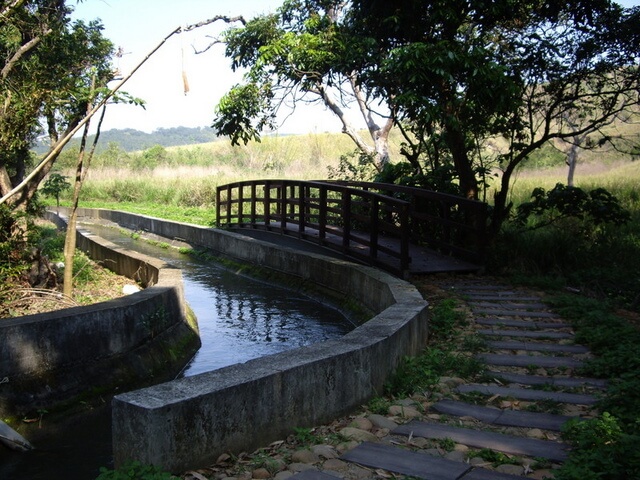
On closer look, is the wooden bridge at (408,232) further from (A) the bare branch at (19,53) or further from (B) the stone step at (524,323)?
(A) the bare branch at (19,53)

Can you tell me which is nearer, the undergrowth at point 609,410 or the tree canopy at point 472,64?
the undergrowth at point 609,410

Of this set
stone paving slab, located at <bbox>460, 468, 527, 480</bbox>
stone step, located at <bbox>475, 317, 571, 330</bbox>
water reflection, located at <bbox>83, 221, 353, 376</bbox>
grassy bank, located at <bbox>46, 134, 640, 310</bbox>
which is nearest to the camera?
stone paving slab, located at <bbox>460, 468, 527, 480</bbox>

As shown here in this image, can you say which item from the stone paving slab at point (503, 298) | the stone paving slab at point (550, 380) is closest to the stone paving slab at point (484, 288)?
the stone paving slab at point (503, 298)

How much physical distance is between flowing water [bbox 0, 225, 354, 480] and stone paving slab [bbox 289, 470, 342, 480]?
1.92 m

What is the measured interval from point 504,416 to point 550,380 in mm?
990

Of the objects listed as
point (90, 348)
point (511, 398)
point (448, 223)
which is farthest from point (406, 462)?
point (448, 223)

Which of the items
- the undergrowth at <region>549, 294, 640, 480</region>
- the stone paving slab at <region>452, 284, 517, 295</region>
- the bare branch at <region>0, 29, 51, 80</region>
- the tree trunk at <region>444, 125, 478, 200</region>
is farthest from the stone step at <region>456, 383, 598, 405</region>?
the tree trunk at <region>444, 125, 478, 200</region>

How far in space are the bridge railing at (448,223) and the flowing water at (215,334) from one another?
2110 mm

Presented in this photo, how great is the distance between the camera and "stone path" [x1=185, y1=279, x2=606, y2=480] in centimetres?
369

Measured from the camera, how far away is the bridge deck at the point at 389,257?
32.8ft

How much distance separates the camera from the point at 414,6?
10875 millimetres

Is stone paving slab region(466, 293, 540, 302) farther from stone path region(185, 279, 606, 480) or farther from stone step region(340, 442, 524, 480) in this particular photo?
stone step region(340, 442, 524, 480)

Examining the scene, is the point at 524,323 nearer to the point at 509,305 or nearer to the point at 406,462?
the point at 509,305

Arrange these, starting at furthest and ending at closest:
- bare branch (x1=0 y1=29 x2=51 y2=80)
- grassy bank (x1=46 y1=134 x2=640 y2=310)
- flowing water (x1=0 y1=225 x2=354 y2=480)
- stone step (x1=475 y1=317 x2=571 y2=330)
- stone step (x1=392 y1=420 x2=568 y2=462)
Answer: grassy bank (x1=46 y1=134 x2=640 y2=310)
bare branch (x1=0 y1=29 x2=51 y2=80)
stone step (x1=475 y1=317 x2=571 y2=330)
flowing water (x1=0 y1=225 x2=354 y2=480)
stone step (x1=392 y1=420 x2=568 y2=462)
